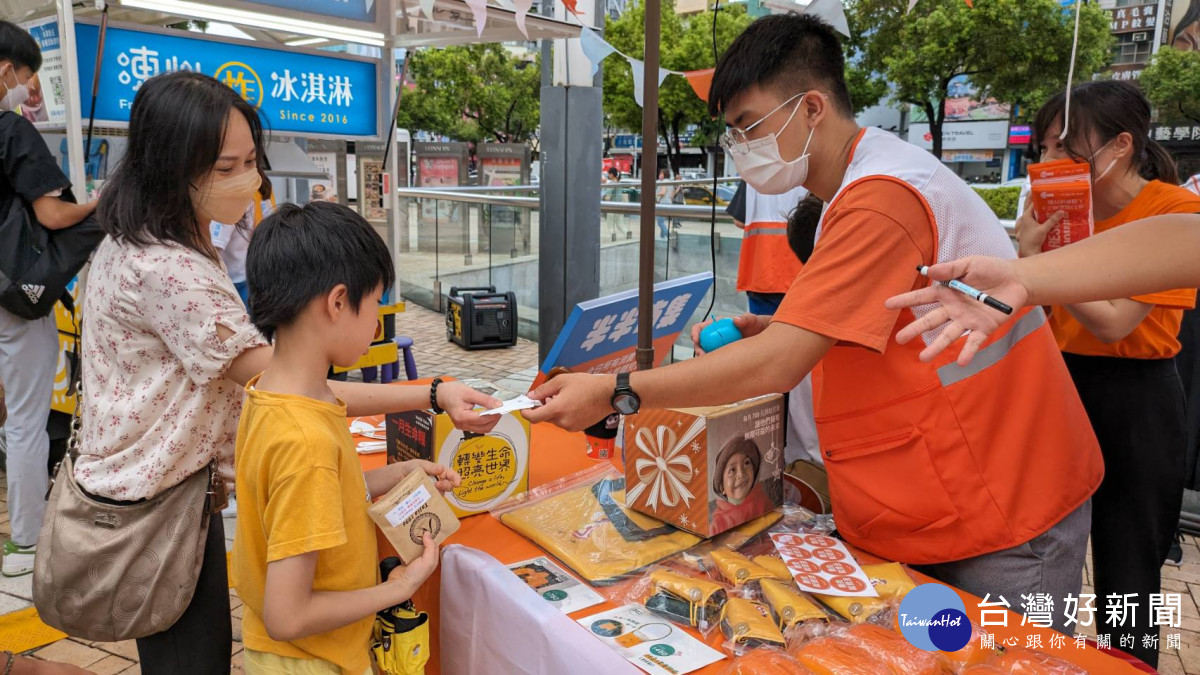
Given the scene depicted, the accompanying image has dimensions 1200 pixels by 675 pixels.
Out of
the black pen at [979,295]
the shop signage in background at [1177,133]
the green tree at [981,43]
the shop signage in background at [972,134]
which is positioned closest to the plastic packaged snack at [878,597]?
the black pen at [979,295]

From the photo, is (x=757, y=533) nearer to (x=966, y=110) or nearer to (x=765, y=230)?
(x=765, y=230)

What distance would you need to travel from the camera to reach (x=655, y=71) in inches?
63.3

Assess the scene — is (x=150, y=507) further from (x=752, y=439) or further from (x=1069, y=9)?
(x=1069, y=9)

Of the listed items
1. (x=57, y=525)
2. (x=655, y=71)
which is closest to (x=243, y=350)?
(x=57, y=525)

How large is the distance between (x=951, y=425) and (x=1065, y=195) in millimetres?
843

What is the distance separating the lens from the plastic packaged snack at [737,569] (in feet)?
4.43

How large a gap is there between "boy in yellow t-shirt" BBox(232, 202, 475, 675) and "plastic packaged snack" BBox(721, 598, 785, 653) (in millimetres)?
494

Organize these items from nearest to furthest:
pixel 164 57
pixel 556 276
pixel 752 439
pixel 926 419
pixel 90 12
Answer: pixel 926 419 → pixel 752 439 → pixel 90 12 → pixel 164 57 → pixel 556 276

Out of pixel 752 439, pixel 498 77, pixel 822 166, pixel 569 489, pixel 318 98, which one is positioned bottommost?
pixel 569 489

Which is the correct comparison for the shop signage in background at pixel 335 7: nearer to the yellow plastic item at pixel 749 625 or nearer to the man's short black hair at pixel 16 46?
the man's short black hair at pixel 16 46

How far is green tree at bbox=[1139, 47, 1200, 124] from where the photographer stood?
2230 centimetres

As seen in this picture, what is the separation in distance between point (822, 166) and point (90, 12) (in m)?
3.31

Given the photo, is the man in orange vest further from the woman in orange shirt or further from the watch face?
the watch face

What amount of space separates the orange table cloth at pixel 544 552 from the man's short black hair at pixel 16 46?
72.3 inches
